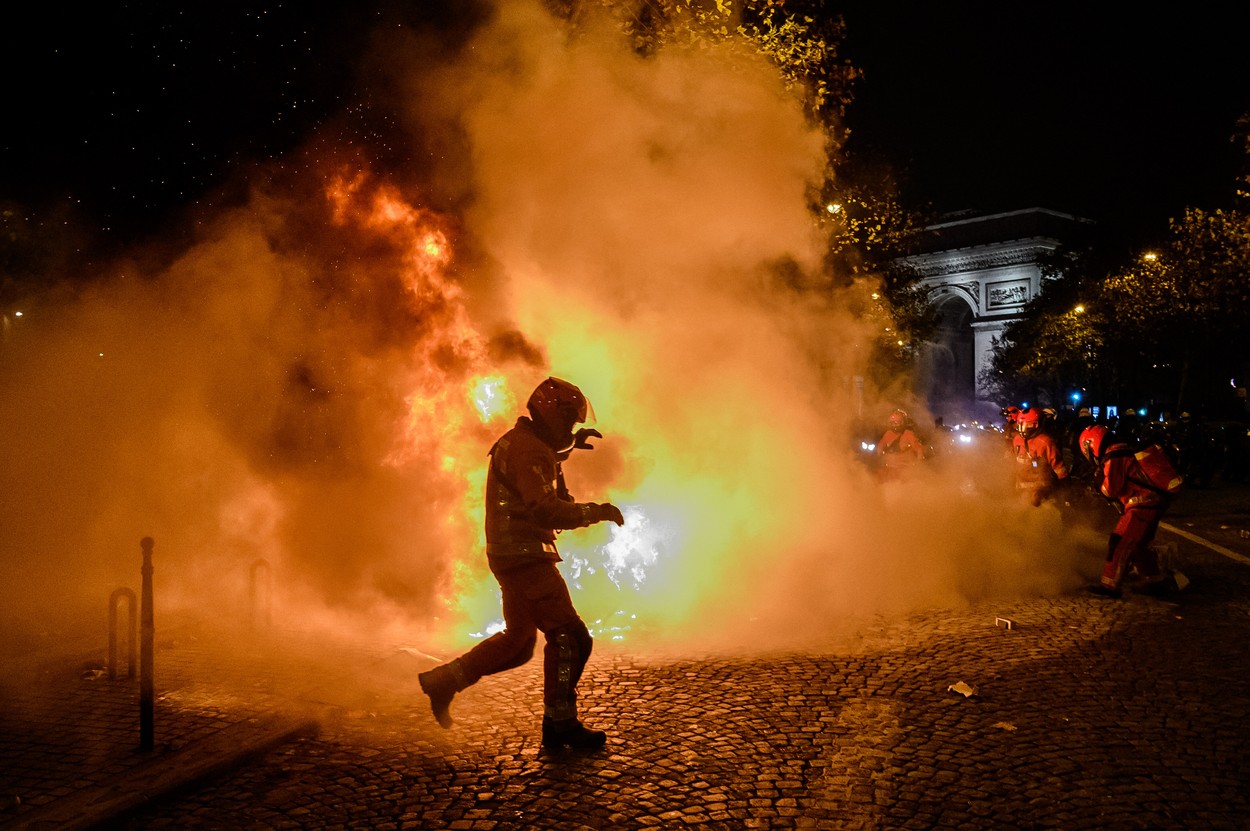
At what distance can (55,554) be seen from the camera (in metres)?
10.6

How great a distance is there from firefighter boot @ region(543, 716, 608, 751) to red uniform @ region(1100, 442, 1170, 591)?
535 centimetres

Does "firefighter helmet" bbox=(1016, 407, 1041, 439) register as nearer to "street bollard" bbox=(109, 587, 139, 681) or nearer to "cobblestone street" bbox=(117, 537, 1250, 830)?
"cobblestone street" bbox=(117, 537, 1250, 830)

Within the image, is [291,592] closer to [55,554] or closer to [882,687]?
[55,554]

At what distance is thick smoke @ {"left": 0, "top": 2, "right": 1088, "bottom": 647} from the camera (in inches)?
331

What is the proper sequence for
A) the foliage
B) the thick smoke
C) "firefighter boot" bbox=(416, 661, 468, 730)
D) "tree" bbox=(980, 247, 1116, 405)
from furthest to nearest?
"tree" bbox=(980, 247, 1116, 405), the foliage, the thick smoke, "firefighter boot" bbox=(416, 661, 468, 730)

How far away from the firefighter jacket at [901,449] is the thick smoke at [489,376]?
192cm

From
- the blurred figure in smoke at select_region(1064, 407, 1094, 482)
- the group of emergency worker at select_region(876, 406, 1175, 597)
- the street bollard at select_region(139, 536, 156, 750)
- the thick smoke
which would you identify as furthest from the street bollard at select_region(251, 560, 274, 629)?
the blurred figure in smoke at select_region(1064, 407, 1094, 482)

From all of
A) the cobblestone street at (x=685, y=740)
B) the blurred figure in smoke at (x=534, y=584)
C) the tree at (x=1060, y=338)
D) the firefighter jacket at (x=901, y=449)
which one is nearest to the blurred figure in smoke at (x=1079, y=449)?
the firefighter jacket at (x=901, y=449)

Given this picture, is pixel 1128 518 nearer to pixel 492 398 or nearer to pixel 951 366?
pixel 492 398

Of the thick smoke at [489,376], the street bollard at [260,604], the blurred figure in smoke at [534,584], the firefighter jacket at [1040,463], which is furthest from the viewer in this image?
the firefighter jacket at [1040,463]

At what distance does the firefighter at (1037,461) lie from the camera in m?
10.5

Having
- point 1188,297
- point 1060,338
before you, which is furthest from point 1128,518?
point 1060,338

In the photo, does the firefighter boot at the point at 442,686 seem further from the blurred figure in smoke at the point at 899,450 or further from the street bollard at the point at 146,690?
the blurred figure in smoke at the point at 899,450

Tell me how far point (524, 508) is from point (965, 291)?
180ft
